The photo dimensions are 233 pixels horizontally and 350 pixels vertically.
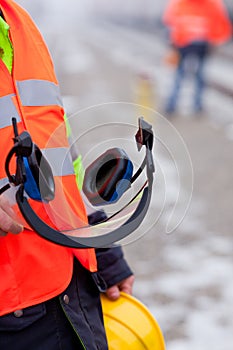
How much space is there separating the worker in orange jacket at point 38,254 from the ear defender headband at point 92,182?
0.08 metres

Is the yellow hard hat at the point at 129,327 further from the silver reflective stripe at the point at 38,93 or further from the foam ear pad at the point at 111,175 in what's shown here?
the silver reflective stripe at the point at 38,93

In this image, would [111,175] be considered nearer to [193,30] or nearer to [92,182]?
[92,182]

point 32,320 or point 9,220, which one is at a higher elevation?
point 9,220

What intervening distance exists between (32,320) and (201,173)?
18.2 feet

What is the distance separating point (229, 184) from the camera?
6.68m

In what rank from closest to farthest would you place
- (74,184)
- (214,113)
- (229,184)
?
(74,184)
(229,184)
(214,113)

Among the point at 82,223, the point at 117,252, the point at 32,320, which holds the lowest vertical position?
the point at 117,252

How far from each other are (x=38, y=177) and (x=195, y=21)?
9307 millimetres

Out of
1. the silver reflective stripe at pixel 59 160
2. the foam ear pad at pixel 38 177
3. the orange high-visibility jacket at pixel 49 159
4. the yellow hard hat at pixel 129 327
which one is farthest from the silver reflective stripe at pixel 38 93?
the yellow hard hat at pixel 129 327

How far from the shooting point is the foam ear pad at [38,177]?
4.65 ft

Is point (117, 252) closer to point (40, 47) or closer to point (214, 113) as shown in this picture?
point (40, 47)

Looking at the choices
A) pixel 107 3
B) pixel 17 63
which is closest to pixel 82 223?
pixel 17 63

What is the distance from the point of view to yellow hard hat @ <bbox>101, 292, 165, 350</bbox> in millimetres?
1813

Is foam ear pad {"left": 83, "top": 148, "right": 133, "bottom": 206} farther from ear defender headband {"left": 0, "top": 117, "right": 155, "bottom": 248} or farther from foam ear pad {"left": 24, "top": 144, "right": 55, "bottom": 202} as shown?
foam ear pad {"left": 24, "top": 144, "right": 55, "bottom": 202}
